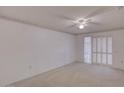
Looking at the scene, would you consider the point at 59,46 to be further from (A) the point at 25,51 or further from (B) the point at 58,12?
(B) the point at 58,12

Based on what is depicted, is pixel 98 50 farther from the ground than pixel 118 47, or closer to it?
closer to it

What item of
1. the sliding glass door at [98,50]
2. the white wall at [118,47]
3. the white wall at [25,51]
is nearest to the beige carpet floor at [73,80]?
the white wall at [25,51]

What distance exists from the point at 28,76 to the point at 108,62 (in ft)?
14.1

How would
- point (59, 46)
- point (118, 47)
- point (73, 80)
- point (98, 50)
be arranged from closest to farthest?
1. point (73, 80)
2. point (118, 47)
3. point (59, 46)
4. point (98, 50)

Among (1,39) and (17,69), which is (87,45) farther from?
(1,39)

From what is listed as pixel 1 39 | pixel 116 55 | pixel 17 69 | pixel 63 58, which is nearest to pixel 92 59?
pixel 116 55

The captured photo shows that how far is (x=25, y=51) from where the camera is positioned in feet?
11.5

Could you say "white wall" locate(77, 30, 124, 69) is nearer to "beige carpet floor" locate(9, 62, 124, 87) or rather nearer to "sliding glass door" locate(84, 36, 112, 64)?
"sliding glass door" locate(84, 36, 112, 64)

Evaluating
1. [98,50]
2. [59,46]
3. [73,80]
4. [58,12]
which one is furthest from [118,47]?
[58,12]

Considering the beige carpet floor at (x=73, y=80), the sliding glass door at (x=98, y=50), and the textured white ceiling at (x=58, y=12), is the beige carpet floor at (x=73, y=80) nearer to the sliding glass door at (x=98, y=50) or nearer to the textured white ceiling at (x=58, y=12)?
the sliding glass door at (x=98, y=50)

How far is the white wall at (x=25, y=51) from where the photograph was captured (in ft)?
9.49

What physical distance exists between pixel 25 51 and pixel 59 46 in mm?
2240

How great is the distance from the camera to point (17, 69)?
3.25 metres

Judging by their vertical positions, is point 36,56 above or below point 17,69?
above
